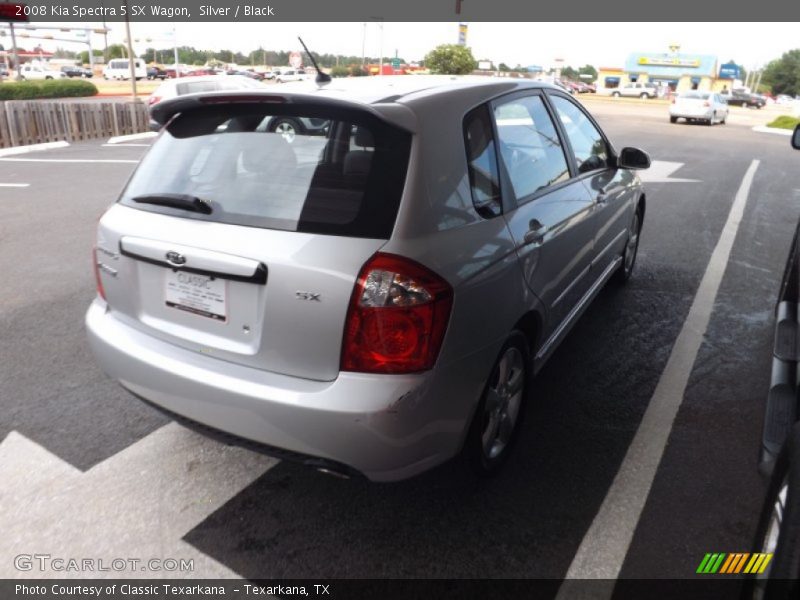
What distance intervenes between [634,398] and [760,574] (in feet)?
6.25

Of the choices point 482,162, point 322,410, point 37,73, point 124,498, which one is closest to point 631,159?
point 482,162

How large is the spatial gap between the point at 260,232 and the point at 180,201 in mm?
451

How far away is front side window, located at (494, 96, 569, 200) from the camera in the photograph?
292 centimetres

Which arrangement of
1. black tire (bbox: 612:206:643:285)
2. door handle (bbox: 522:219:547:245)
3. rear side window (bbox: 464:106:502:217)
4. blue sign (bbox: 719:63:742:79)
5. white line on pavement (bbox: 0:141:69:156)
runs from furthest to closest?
1. blue sign (bbox: 719:63:742:79)
2. white line on pavement (bbox: 0:141:69:156)
3. black tire (bbox: 612:206:643:285)
4. door handle (bbox: 522:219:547:245)
5. rear side window (bbox: 464:106:502:217)

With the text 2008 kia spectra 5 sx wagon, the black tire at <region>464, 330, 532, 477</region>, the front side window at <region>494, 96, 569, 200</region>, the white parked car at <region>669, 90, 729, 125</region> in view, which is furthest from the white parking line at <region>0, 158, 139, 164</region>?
the white parked car at <region>669, 90, 729, 125</region>

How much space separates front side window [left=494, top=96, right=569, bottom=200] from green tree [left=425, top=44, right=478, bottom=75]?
1491 inches

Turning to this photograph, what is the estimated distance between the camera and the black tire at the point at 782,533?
1509 mm

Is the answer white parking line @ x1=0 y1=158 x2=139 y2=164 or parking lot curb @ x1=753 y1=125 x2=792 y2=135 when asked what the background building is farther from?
white parking line @ x1=0 y1=158 x2=139 y2=164

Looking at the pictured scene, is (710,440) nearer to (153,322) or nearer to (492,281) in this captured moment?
(492,281)

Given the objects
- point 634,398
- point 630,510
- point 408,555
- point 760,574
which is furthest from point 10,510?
point 634,398

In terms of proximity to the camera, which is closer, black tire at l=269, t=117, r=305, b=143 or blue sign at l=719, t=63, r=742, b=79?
black tire at l=269, t=117, r=305, b=143

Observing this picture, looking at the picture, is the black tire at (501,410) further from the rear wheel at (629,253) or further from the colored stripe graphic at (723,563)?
the rear wheel at (629,253)

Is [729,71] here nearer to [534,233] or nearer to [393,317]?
[534,233]

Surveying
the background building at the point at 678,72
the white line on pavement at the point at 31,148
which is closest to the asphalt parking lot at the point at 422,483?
the white line on pavement at the point at 31,148
